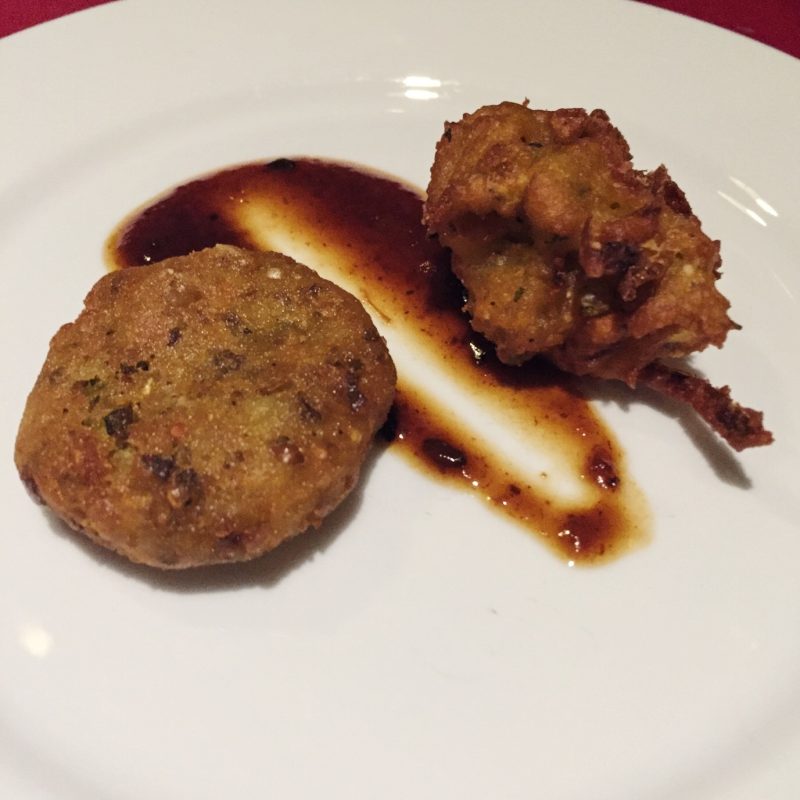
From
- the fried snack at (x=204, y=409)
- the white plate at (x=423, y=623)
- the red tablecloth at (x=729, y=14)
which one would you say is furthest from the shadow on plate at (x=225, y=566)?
the red tablecloth at (x=729, y=14)

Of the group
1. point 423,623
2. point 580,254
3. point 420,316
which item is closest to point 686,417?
point 580,254

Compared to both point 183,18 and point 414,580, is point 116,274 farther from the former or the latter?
point 183,18

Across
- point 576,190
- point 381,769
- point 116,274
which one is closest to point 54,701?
point 381,769

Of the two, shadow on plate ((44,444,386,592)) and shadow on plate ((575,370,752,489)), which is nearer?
shadow on plate ((44,444,386,592))

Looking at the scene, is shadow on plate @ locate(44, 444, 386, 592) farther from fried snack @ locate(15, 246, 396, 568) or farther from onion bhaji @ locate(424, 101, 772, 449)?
onion bhaji @ locate(424, 101, 772, 449)

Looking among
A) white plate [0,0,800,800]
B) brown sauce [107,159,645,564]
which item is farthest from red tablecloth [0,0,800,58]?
brown sauce [107,159,645,564]

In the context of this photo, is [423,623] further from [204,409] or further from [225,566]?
[204,409]
